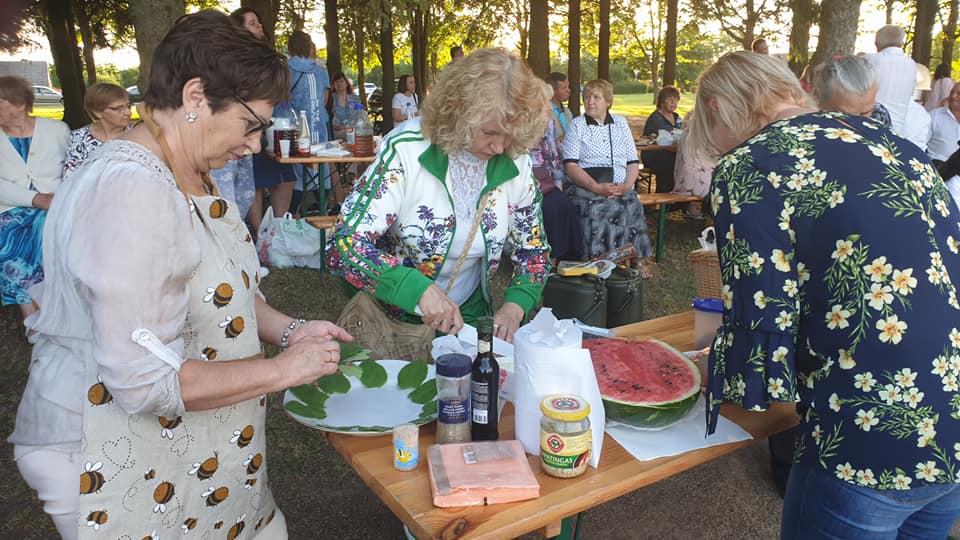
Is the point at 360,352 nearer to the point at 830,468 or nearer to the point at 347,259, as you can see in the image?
the point at 347,259

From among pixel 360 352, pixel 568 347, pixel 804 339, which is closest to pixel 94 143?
pixel 360 352

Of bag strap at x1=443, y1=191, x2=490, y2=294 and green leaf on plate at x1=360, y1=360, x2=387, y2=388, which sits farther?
bag strap at x1=443, y1=191, x2=490, y2=294

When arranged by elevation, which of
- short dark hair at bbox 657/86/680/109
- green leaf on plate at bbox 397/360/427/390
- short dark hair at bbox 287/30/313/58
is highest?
short dark hair at bbox 287/30/313/58

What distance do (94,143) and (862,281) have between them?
4.81 metres

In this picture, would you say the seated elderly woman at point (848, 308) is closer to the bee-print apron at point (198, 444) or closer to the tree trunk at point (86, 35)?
the bee-print apron at point (198, 444)

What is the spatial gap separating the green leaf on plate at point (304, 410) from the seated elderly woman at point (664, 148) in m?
7.88

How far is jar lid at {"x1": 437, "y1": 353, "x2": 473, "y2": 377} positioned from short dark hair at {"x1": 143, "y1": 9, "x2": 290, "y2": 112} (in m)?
0.73

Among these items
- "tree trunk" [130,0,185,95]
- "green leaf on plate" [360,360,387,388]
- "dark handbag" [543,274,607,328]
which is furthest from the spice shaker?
"tree trunk" [130,0,185,95]

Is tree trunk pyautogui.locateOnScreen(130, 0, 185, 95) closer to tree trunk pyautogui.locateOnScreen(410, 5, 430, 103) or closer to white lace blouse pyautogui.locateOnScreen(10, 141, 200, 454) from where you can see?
white lace blouse pyautogui.locateOnScreen(10, 141, 200, 454)

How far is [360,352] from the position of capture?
6.70 feet

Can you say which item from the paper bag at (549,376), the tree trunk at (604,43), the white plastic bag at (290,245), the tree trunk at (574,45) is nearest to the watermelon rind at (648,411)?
the paper bag at (549,376)

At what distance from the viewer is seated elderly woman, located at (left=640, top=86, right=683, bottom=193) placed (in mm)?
9336

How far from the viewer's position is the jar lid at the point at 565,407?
153 centimetres

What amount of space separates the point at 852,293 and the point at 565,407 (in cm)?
67
